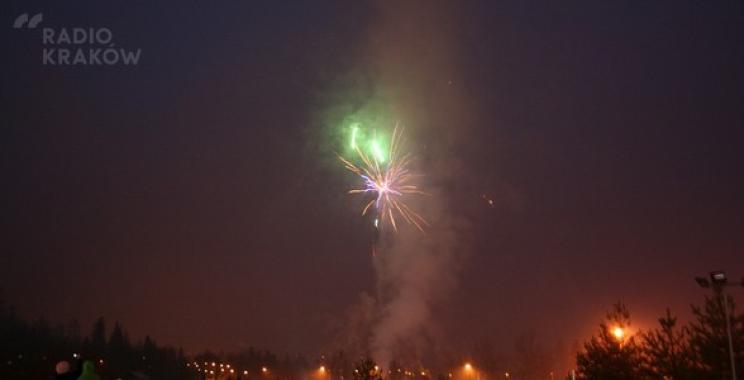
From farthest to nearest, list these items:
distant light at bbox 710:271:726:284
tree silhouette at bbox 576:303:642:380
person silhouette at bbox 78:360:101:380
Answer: tree silhouette at bbox 576:303:642:380
distant light at bbox 710:271:726:284
person silhouette at bbox 78:360:101:380

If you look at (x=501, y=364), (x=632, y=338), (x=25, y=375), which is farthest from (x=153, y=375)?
(x=632, y=338)

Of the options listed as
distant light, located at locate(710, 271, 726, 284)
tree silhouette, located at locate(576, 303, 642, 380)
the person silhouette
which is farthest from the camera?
tree silhouette, located at locate(576, 303, 642, 380)

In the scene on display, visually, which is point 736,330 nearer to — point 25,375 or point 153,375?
point 25,375

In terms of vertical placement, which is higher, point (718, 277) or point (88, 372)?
point (718, 277)

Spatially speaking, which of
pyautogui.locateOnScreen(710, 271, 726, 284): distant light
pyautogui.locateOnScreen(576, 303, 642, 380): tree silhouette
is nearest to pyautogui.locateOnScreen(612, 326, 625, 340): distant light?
pyautogui.locateOnScreen(576, 303, 642, 380): tree silhouette

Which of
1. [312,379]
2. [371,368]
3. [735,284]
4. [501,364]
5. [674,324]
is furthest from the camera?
[312,379]

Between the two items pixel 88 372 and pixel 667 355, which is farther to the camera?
pixel 667 355

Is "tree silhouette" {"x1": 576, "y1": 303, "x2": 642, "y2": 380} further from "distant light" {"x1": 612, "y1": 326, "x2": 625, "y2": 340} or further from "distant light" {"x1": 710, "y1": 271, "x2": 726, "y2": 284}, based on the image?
"distant light" {"x1": 710, "y1": 271, "x2": 726, "y2": 284}

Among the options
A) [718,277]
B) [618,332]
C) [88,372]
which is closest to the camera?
[88,372]

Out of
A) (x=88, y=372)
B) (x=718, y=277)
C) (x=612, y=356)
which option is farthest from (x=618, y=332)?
(x=88, y=372)

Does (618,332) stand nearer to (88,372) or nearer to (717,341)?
(717,341)

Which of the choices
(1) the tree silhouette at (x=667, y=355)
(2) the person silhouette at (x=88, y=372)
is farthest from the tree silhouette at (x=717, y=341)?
(2) the person silhouette at (x=88, y=372)
